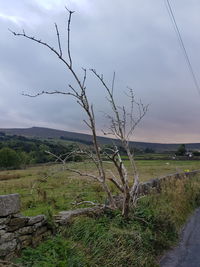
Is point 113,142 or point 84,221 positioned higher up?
point 113,142

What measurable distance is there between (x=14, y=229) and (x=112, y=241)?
1.76m

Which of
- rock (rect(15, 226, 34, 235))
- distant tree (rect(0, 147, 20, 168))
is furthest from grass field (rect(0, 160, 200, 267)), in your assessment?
distant tree (rect(0, 147, 20, 168))

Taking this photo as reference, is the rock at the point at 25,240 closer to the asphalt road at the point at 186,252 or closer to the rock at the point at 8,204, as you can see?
the rock at the point at 8,204

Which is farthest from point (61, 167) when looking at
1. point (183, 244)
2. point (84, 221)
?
point (183, 244)

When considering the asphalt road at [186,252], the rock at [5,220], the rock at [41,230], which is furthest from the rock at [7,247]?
the asphalt road at [186,252]

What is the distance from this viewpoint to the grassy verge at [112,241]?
3795mm

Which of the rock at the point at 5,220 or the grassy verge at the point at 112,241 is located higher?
the rock at the point at 5,220

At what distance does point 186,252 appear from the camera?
18.1ft

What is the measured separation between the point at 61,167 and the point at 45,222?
150cm

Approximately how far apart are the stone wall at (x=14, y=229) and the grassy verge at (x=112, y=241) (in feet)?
0.60

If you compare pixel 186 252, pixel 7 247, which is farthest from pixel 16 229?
pixel 186 252

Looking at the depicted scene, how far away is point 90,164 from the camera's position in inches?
249

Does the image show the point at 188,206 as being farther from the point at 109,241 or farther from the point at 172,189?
the point at 109,241

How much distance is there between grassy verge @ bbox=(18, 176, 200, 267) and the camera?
379 centimetres
